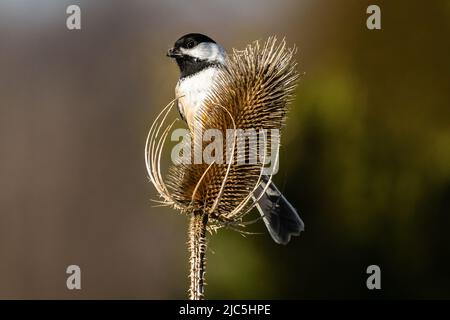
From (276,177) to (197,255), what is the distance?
3.63 metres

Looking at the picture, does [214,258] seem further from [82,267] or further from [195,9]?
[195,9]

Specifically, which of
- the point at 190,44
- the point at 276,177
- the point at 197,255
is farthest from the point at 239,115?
the point at 276,177

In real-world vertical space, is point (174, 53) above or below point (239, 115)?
above

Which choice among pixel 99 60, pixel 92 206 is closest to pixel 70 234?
pixel 92 206

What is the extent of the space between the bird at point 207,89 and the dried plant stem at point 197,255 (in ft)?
3.91

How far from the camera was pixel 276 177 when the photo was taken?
5.90 m

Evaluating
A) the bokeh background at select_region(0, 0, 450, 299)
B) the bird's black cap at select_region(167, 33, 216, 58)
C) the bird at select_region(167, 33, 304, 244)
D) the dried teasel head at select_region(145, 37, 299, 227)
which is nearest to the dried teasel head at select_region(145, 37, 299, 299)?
the dried teasel head at select_region(145, 37, 299, 227)

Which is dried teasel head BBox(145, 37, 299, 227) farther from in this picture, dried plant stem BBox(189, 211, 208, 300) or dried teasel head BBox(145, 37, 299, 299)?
dried plant stem BBox(189, 211, 208, 300)

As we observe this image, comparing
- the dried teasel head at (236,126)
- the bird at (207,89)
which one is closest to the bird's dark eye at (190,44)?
the bird at (207,89)

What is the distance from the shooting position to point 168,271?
23.4 feet

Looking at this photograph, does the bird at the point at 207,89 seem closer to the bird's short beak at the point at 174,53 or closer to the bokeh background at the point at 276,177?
the bird's short beak at the point at 174,53

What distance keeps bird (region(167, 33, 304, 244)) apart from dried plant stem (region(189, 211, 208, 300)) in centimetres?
119

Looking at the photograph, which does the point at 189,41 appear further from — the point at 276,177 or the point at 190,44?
the point at 276,177

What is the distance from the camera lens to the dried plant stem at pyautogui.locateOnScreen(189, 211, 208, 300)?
7.38ft
